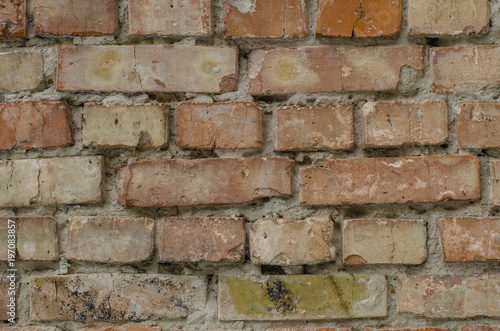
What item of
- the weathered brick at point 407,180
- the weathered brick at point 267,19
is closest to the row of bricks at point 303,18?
the weathered brick at point 267,19

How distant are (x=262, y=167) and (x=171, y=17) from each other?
0.33 metres

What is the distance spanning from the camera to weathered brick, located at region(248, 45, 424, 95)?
72 centimetres

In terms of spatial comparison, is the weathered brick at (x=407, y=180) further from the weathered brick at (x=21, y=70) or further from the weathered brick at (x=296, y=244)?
the weathered brick at (x=21, y=70)

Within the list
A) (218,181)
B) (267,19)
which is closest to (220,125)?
(218,181)

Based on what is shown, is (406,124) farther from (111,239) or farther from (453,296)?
(111,239)

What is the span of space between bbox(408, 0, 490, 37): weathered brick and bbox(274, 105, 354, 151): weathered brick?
0.66 ft

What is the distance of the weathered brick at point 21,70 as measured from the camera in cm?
75

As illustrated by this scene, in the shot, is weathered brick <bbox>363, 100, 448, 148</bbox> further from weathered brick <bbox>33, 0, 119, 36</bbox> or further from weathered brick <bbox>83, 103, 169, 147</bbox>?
weathered brick <bbox>33, 0, 119, 36</bbox>

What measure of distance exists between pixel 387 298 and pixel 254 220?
11.5 inches

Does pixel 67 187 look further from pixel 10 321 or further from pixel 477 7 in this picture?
pixel 477 7

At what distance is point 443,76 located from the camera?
724mm

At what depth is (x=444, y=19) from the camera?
72 cm

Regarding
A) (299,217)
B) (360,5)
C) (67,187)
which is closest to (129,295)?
(67,187)

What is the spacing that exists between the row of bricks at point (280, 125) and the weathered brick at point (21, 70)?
60 mm
